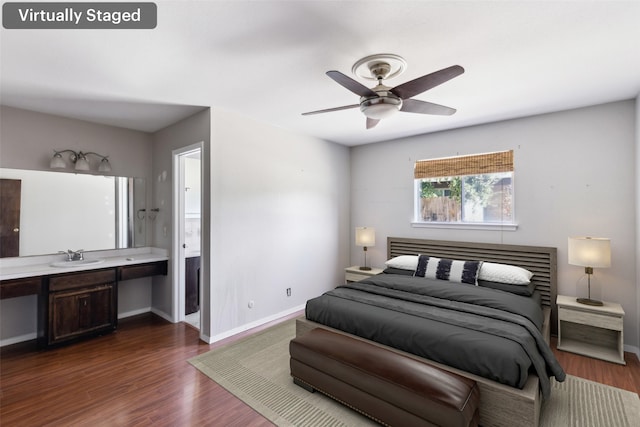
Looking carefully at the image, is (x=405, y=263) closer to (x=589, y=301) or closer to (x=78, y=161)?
(x=589, y=301)

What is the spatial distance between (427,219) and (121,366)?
3952 millimetres

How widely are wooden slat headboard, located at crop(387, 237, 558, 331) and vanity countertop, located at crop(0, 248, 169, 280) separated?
359 centimetres

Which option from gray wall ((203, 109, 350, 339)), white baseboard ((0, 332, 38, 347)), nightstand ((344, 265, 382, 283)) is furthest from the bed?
white baseboard ((0, 332, 38, 347))

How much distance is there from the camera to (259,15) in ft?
5.45

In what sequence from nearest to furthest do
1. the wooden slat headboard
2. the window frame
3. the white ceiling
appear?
the white ceiling → the wooden slat headboard → the window frame

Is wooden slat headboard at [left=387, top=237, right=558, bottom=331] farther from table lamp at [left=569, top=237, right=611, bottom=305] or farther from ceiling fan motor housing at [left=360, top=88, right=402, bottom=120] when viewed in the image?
ceiling fan motor housing at [left=360, top=88, right=402, bottom=120]

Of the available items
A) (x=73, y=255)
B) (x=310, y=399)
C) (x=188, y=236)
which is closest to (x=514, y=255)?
(x=310, y=399)

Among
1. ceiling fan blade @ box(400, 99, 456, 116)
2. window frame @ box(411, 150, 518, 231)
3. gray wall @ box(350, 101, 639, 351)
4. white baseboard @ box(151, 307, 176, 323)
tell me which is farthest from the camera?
white baseboard @ box(151, 307, 176, 323)

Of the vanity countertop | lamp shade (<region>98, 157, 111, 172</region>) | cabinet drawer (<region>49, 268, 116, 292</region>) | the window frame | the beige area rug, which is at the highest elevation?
lamp shade (<region>98, 157, 111, 172</region>)

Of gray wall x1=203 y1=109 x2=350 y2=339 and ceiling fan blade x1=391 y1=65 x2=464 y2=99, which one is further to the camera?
gray wall x1=203 y1=109 x2=350 y2=339

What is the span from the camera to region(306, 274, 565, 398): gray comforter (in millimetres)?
1889

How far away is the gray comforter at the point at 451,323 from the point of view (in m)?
1.89

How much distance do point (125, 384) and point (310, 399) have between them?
1536 millimetres

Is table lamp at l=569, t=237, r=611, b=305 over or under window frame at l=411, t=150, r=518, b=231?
under
